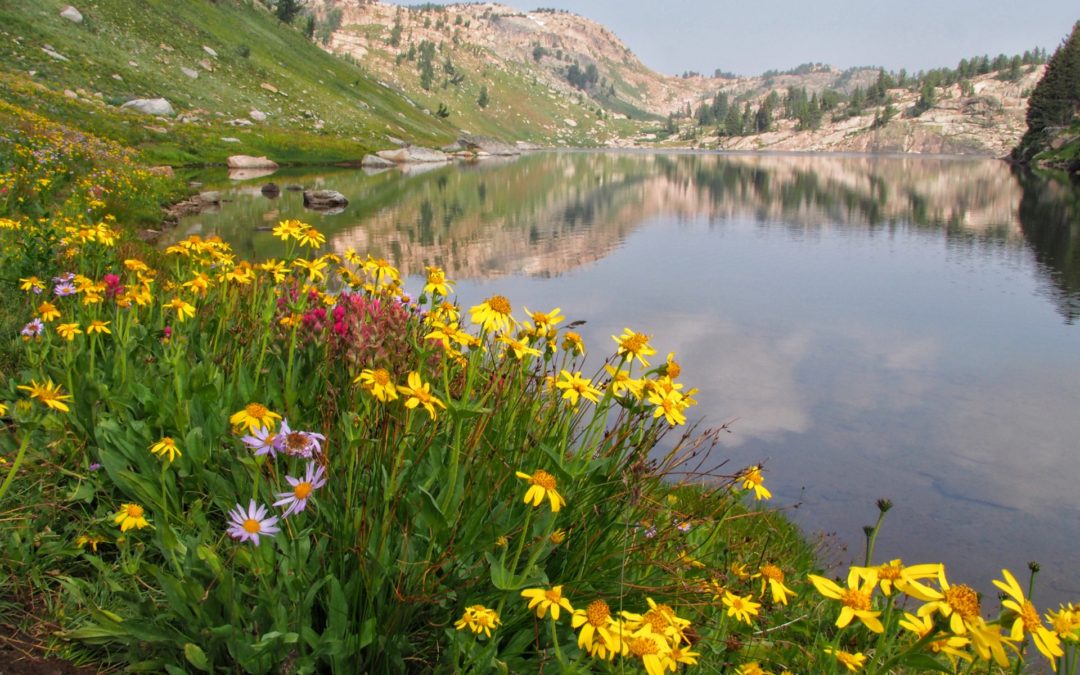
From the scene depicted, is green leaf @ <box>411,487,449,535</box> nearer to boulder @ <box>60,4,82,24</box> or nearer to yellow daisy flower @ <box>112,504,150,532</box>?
yellow daisy flower @ <box>112,504,150,532</box>

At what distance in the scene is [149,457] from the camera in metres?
3.82

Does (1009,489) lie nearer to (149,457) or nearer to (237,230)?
(149,457)

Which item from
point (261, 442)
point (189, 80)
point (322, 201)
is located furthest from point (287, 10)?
point (261, 442)

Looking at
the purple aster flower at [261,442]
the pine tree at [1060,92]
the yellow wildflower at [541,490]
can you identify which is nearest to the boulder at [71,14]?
the purple aster flower at [261,442]

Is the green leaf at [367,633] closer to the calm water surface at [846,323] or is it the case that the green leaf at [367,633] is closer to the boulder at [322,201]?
the calm water surface at [846,323]

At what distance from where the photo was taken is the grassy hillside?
4666 cm

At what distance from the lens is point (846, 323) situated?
16.2m

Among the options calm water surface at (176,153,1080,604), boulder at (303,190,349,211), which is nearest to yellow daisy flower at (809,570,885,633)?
calm water surface at (176,153,1080,604)

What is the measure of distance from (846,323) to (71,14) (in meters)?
77.3

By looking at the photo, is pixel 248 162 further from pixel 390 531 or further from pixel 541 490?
pixel 541 490

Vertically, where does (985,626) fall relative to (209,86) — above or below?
below

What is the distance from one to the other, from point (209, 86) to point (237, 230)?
186 ft

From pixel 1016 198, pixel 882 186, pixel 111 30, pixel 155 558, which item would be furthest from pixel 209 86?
pixel 155 558

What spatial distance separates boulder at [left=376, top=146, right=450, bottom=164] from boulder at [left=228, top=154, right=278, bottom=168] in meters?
21.4
